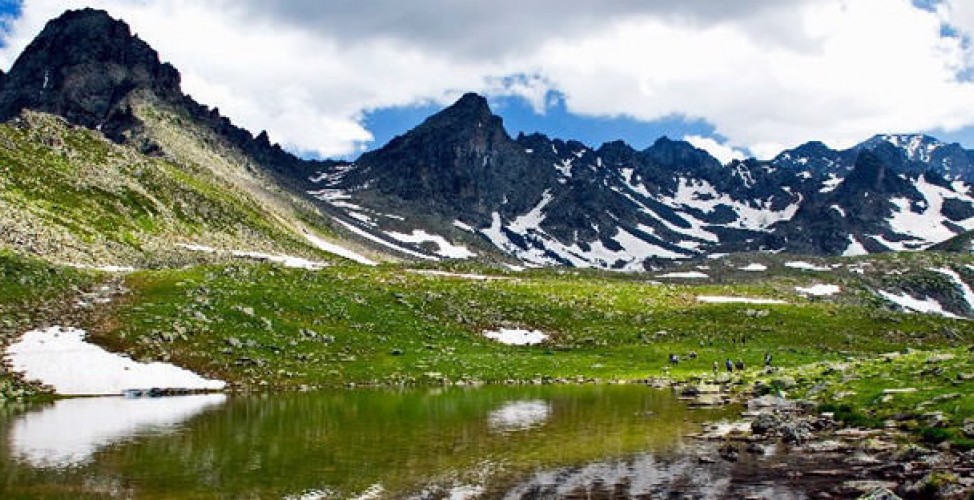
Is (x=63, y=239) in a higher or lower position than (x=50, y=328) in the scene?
higher

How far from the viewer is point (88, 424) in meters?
43.4

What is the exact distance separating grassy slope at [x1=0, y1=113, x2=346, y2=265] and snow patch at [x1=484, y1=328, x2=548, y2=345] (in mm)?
51131

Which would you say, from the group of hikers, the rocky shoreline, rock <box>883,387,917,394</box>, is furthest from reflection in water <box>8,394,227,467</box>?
the group of hikers

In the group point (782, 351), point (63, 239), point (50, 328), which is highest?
point (63, 239)

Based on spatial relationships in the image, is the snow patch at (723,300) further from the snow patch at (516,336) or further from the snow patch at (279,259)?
the snow patch at (279,259)

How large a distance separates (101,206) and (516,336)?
266 feet

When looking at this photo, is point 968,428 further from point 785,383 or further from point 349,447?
point 349,447

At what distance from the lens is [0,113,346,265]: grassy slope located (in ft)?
342

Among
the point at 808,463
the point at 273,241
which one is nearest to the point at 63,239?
the point at 273,241

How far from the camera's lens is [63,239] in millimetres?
102750

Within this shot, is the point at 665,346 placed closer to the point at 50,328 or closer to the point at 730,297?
the point at 730,297

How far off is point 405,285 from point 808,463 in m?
88.4

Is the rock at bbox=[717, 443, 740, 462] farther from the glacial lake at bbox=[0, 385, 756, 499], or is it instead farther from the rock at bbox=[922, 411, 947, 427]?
the rock at bbox=[922, 411, 947, 427]

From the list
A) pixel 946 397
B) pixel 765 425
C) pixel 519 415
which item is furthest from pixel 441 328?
pixel 946 397
